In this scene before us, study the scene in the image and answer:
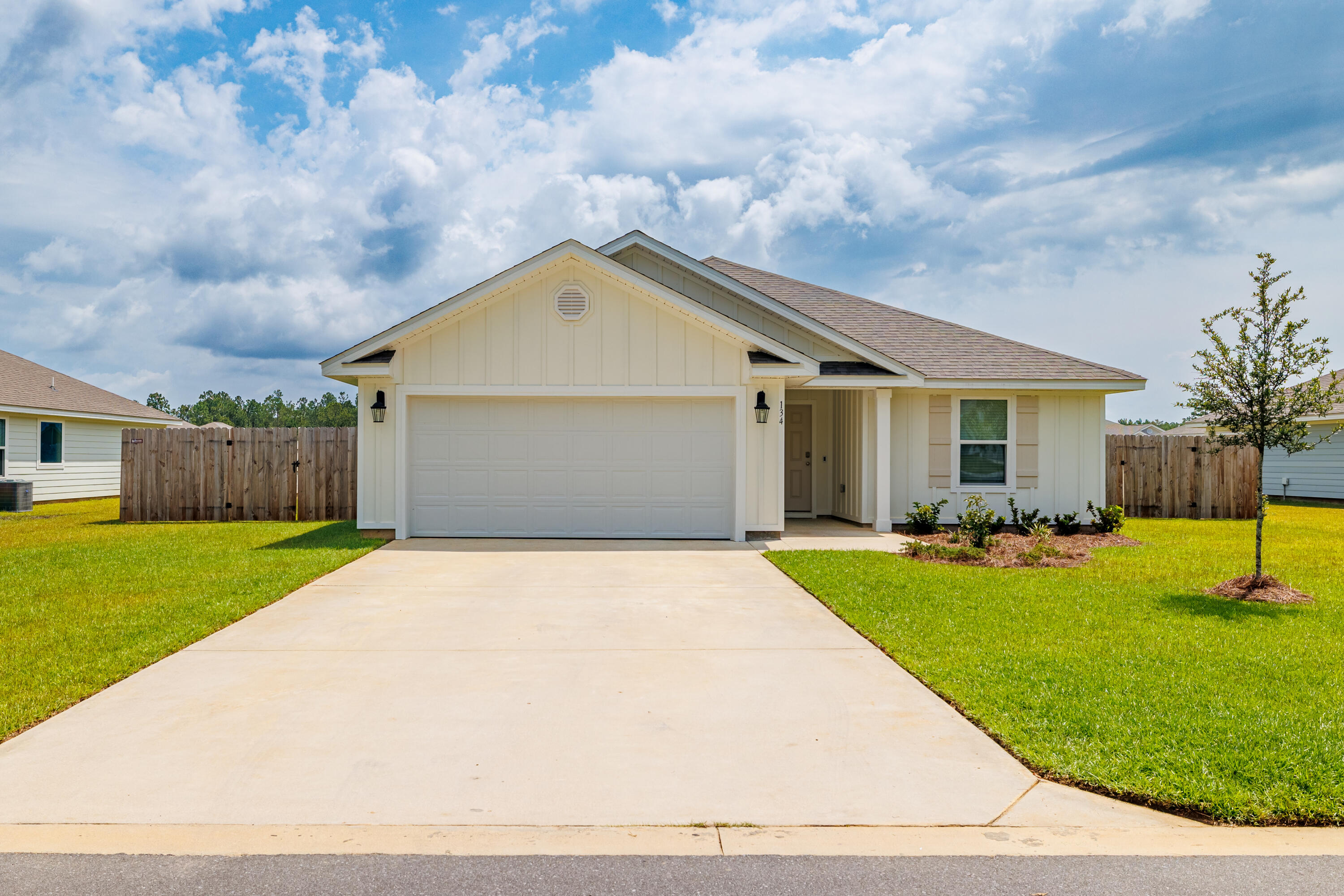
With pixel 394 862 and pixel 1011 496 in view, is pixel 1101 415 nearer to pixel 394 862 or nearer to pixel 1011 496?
pixel 1011 496

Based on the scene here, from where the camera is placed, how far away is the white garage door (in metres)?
12.8

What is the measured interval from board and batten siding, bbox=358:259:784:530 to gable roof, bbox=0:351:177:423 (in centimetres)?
1374

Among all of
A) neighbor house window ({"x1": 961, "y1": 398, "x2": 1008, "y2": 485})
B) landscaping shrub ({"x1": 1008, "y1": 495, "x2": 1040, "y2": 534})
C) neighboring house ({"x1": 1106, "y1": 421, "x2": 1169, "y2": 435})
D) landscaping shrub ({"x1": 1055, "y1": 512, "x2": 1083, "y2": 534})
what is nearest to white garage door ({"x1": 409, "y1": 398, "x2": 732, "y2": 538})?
neighbor house window ({"x1": 961, "y1": 398, "x2": 1008, "y2": 485})

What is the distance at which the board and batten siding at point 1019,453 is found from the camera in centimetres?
1488

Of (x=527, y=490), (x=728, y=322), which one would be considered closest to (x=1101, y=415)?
(x=728, y=322)

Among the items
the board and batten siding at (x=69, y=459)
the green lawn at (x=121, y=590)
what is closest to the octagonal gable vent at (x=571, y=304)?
the green lawn at (x=121, y=590)

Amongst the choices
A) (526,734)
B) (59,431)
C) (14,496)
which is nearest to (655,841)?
(526,734)

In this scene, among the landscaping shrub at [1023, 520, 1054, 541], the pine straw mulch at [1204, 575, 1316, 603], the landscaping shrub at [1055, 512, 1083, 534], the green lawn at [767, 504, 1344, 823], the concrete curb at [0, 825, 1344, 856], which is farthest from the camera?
the landscaping shrub at [1055, 512, 1083, 534]

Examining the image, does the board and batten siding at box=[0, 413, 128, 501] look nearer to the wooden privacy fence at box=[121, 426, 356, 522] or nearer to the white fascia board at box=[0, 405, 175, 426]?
the white fascia board at box=[0, 405, 175, 426]

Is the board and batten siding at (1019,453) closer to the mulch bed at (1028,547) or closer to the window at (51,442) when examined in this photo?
the mulch bed at (1028,547)

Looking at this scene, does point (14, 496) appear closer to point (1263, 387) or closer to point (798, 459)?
point (798, 459)

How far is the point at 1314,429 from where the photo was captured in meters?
23.6

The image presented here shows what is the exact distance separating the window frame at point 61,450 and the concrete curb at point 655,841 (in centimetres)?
2319

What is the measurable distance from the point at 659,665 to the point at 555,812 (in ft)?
7.72
